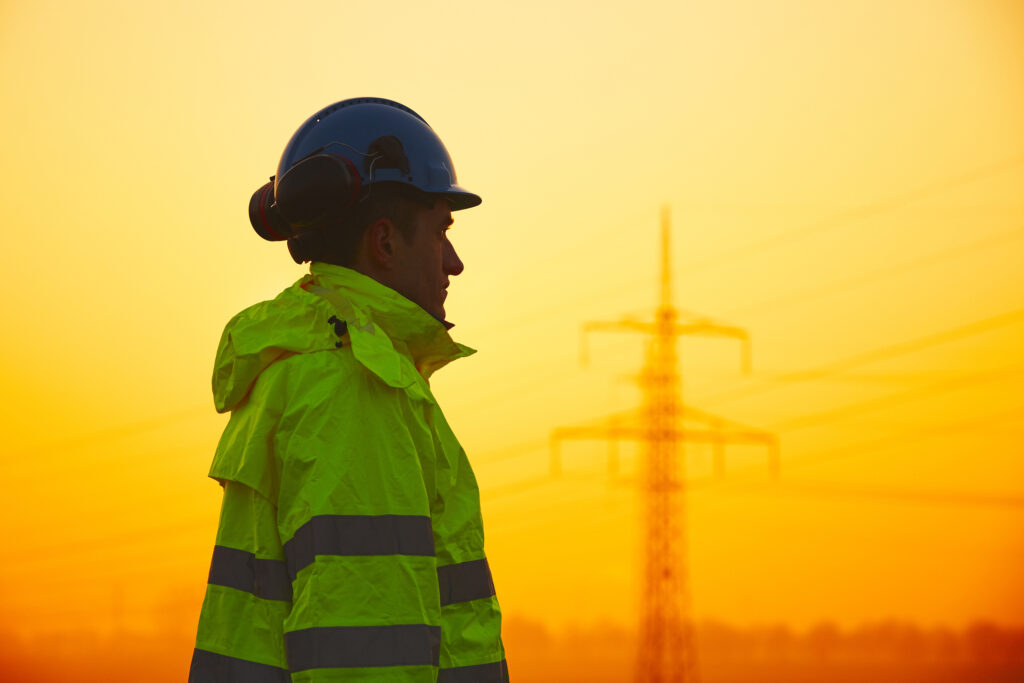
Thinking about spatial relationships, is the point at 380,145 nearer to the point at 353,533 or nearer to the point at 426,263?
the point at 426,263

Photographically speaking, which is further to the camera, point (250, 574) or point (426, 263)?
point (426, 263)

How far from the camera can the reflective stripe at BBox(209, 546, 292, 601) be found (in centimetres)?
331

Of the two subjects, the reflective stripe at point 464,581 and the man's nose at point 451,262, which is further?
the man's nose at point 451,262

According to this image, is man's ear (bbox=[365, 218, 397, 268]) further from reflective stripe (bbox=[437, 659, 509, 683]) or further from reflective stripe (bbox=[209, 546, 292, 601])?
reflective stripe (bbox=[437, 659, 509, 683])

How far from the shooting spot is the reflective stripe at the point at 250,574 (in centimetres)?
331

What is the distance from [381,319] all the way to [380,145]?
2.23 ft

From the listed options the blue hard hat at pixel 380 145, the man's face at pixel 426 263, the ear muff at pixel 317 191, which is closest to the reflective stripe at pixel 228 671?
the man's face at pixel 426 263

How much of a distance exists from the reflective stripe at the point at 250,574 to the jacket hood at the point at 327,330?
0.44 metres

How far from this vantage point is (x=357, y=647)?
303 centimetres

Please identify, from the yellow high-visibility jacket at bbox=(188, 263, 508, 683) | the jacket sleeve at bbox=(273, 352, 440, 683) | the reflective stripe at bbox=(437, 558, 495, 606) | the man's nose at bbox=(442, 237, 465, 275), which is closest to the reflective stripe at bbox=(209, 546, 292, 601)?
the yellow high-visibility jacket at bbox=(188, 263, 508, 683)

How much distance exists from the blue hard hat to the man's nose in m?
0.18

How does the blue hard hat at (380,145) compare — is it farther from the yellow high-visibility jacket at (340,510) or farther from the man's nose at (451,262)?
the yellow high-visibility jacket at (340,510)

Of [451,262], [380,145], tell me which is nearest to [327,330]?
[451,262]

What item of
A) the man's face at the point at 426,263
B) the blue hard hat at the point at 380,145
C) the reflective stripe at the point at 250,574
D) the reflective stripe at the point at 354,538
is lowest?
the reflective stripe at the point at 250,574
